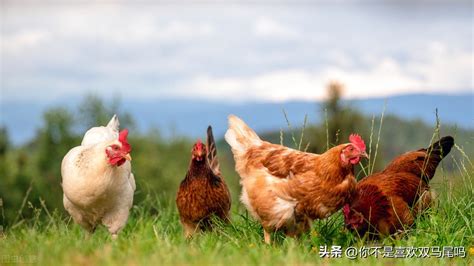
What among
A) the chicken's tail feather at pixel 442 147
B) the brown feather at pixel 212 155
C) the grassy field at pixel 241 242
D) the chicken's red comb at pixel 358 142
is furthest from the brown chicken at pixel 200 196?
the chicken's tail feather at pixel 442 147

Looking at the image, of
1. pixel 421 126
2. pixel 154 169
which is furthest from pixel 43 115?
pixel 421 126

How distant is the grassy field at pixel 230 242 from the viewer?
5078 millimetres

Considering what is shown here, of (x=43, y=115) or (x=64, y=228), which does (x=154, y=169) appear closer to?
(x=43, y=115)

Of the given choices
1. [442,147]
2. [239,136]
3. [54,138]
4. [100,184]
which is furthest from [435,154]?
[54,138]

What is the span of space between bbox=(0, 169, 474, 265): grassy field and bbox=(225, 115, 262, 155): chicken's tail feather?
786 mm

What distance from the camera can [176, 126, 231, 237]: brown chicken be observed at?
7407 mm

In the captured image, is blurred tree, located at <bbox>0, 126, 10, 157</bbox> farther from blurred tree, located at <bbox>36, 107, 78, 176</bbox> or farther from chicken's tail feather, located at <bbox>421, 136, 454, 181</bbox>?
chicken's tail feather, located at <bbox>421, 136, 454, 181</bbox>

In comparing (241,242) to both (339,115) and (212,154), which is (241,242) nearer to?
(212,154)

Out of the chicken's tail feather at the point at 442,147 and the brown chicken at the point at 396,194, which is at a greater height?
the chicken's tail feather at the point at 442,147

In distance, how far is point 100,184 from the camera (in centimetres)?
683

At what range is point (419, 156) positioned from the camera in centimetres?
765

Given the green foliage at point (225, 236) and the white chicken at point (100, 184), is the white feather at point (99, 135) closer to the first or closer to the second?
the white chicken at point (100, 184)

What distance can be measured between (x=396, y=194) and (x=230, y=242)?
1.92 meters

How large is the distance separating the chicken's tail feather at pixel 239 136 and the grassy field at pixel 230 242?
79 centimetres
